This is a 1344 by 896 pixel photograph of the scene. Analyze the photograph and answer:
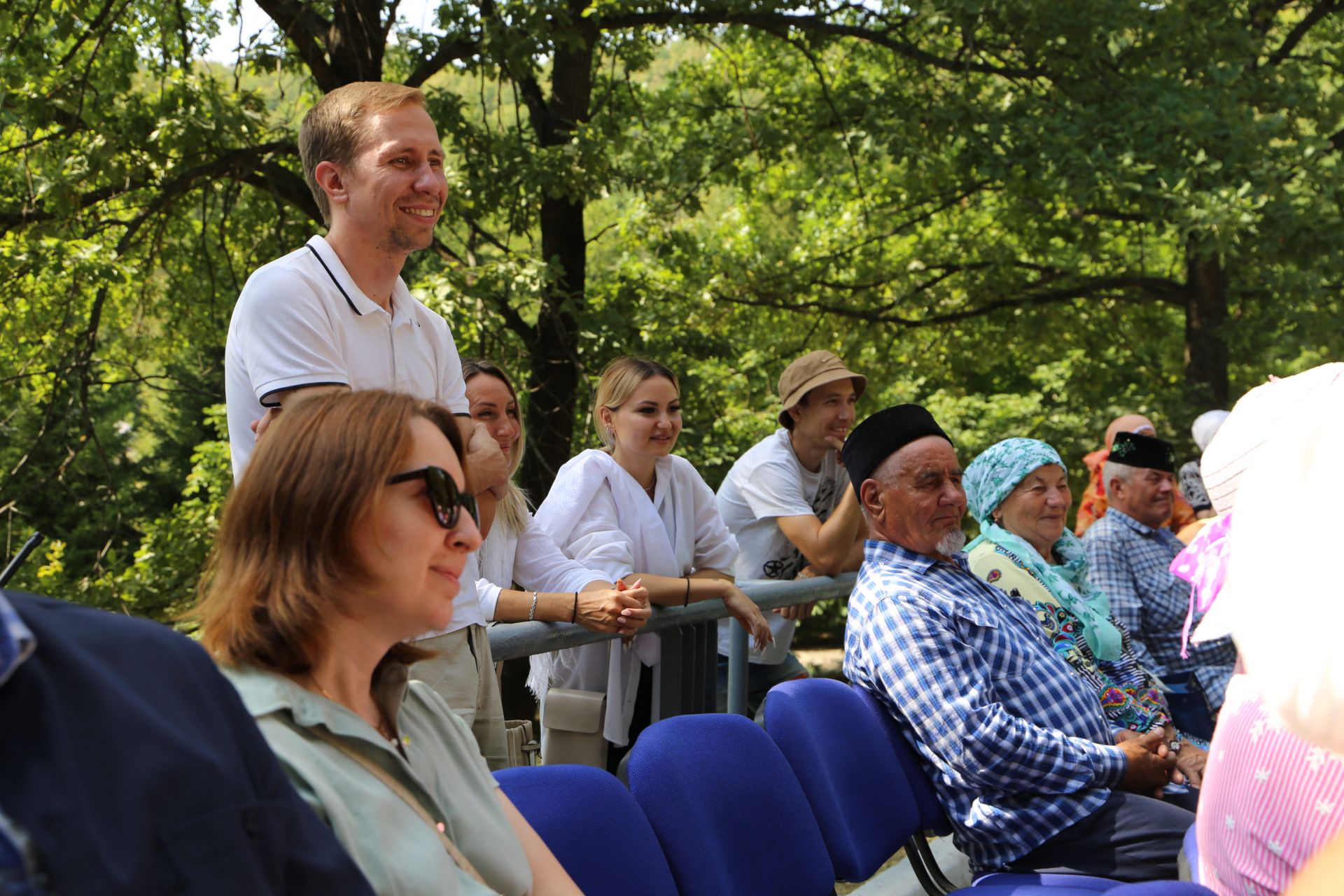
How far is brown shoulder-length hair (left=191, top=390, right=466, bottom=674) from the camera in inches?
62.1

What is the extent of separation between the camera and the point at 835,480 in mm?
4863

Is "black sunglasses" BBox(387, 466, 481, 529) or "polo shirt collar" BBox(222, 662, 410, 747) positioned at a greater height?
"black sunglasses" BBox(387, 466, 481, 529)

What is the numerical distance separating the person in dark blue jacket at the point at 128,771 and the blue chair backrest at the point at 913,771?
2189mm

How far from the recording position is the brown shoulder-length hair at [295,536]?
1.58 m

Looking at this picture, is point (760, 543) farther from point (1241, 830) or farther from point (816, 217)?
point (816, 217)

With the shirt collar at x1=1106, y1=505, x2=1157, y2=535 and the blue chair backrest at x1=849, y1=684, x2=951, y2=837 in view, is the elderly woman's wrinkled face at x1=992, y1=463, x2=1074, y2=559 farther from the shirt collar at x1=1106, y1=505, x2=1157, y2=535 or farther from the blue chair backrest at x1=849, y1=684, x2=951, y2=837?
the blue chair backrest at x1=849, y1=684, x2=951, y2=837

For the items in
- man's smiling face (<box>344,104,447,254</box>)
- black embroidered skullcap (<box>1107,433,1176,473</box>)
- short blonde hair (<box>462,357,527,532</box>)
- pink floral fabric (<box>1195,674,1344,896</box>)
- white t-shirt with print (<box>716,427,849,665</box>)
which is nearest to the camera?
pink floral fabric (<box>1195,674,1344,896</box>)

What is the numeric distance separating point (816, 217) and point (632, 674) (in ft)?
33.5

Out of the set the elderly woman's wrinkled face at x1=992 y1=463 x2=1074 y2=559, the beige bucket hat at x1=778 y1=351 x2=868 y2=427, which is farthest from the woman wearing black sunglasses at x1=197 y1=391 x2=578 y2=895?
the beige bucket hat at x1=778 y1=351 x2=868 y2=427

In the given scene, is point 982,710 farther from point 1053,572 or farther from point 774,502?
point 774,502

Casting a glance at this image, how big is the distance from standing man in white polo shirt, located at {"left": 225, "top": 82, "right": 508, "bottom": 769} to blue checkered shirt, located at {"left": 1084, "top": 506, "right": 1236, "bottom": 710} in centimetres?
291

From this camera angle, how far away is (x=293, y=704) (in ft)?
5.08

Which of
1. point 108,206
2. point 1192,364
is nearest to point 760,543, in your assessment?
point 108,206

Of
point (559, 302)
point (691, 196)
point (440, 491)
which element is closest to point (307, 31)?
point (559, 302)
